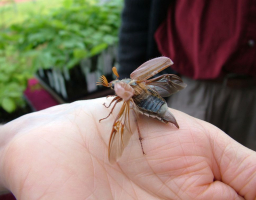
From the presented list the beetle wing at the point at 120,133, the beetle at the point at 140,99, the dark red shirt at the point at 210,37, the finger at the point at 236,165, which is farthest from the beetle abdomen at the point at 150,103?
the dark red shirt at the point at 210,37

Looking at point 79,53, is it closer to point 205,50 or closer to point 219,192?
point 205,50

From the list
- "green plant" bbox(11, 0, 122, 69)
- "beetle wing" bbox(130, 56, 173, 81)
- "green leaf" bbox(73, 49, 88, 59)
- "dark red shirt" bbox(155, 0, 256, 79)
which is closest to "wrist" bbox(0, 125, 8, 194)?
"beetle wing" bbox(130, 56, 173, 81)

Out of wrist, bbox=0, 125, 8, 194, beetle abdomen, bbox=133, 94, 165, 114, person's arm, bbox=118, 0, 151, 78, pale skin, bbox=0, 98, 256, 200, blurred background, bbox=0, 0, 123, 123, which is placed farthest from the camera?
blurred background, bbox=0, 0, 123, 123

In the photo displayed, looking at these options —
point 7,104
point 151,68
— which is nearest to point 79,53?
point 7,104

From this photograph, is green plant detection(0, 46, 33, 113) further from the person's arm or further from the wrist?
the person's arm

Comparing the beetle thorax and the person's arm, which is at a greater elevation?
the person's arm

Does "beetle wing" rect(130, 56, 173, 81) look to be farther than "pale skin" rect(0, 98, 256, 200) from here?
Yes

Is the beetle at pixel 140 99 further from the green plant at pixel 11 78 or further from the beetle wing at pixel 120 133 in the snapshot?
the green plant at pixel 11 78

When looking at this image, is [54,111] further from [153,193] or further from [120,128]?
[153,193]
